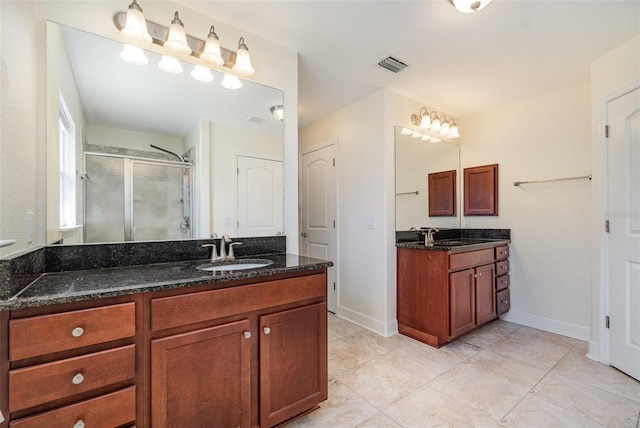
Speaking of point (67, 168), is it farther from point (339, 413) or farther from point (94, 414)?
point (339, 413)

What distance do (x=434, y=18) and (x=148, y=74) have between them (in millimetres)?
1771

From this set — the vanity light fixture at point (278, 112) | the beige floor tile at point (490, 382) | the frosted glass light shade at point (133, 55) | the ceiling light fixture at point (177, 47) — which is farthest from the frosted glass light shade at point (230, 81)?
the beige floor tile at point (490, 382)

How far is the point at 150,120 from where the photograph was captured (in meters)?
1.62

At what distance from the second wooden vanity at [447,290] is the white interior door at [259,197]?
1418mm

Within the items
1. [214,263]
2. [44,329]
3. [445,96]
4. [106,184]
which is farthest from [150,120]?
[445,96]

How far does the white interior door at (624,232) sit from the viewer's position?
1.92m

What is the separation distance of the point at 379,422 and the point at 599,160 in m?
2.55

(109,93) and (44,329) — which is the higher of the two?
(109,93)

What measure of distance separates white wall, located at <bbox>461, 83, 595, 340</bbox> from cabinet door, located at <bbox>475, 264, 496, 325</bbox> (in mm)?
448

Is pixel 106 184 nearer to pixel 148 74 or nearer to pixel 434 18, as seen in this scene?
pixel 148 74

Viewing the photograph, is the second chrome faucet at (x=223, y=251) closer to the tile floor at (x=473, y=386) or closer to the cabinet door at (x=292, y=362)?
the cabinet door at (x=292, y=362)

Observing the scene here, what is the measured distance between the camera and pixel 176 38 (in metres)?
1.47

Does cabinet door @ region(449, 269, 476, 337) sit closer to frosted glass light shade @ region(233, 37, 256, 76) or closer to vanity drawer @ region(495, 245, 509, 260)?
vanity drawer @ region(495, 245, 509, 260)

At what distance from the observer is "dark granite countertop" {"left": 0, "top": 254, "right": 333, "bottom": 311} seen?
3.01ft
